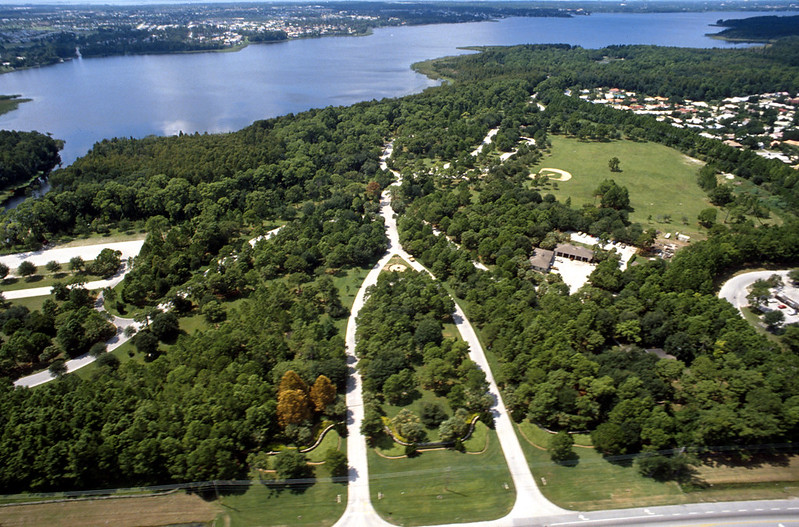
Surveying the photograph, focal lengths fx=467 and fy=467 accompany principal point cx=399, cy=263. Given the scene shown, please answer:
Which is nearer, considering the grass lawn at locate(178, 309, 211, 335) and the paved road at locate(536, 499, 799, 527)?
the paved road at locate(536, 499, 799, 527)

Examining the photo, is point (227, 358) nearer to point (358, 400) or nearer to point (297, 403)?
point (297, 403)

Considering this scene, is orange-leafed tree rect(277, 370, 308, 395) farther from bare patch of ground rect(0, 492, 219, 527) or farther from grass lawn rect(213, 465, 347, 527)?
bare patch of ground rect(0, 492, 219, 527)

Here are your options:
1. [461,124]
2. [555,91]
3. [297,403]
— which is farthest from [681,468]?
Answer: [555,91]

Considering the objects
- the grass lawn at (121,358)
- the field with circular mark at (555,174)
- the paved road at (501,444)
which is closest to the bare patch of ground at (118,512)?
the paved road at (501,444)

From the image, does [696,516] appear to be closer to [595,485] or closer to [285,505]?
[595,485]

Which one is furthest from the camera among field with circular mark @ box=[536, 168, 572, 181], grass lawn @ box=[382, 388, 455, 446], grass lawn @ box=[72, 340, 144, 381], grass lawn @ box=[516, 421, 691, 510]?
field with circular mark @ box=[536, 168, 572, 181]

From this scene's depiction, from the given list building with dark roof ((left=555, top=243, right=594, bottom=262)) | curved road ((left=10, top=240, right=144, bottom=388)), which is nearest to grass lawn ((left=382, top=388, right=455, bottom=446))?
curved road ((left=10, top=240, right=144, bottom=388))
